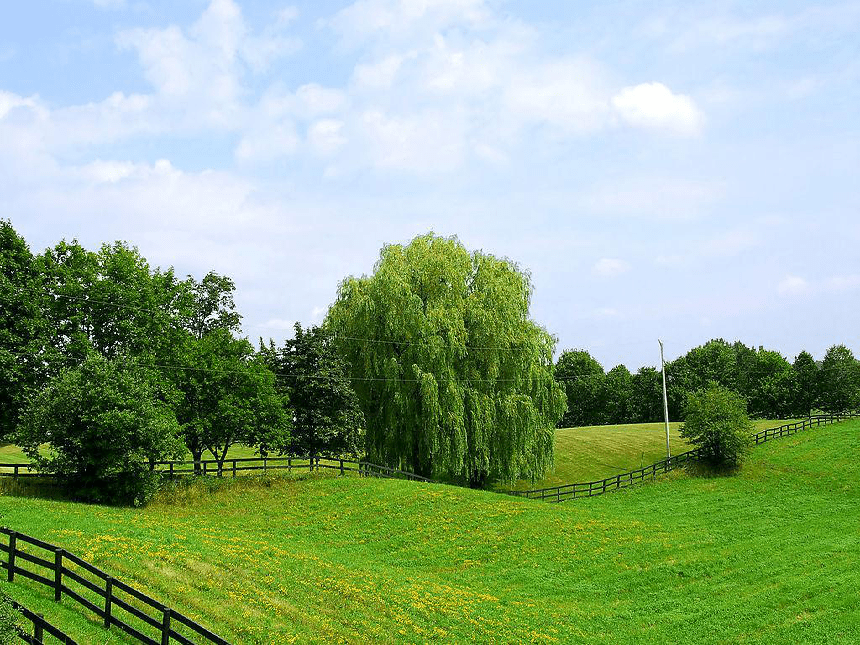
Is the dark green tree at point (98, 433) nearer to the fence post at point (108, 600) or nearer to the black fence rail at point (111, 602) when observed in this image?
the black fence rail at point (111, 602)

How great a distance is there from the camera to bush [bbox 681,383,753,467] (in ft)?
157

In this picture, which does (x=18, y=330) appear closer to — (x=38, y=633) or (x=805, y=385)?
(x=38, y=633)

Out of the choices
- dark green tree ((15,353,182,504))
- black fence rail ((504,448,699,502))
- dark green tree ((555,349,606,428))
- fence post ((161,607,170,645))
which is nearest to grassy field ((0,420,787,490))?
black fence rail ((504,448,699,502))

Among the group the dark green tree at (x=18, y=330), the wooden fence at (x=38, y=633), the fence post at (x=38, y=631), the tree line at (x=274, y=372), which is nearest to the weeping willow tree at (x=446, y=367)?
the tree line at (x=274, y=372)

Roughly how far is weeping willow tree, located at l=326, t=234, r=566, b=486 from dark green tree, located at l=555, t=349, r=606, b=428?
2362 inches

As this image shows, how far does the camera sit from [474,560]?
29.2m

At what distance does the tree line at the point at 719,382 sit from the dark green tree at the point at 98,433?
56.2 meters

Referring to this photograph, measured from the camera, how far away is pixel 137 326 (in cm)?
3819

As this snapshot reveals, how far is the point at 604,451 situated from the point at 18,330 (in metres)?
46.3

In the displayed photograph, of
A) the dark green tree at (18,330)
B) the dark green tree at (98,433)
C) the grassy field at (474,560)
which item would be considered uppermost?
the dark green tree at (18,330)

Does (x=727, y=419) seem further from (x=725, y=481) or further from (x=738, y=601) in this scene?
(x=738, y=601)

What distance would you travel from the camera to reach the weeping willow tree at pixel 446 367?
42.7 meters

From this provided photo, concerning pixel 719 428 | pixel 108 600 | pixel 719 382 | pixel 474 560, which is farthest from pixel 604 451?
pixel 108 600

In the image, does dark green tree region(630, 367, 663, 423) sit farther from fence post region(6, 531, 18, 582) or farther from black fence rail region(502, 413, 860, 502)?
fence post region(6, 531, 18, 582)
